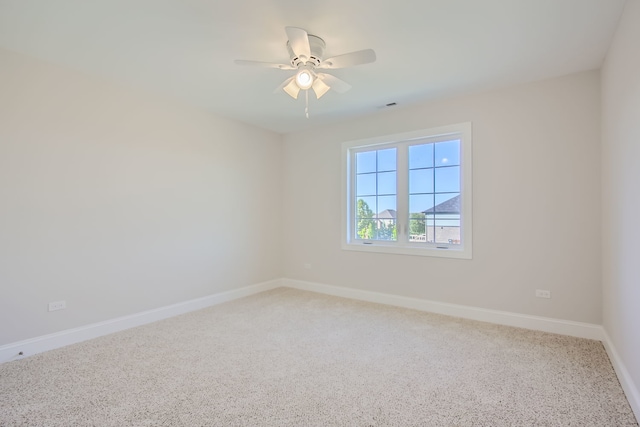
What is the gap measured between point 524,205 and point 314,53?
262cm

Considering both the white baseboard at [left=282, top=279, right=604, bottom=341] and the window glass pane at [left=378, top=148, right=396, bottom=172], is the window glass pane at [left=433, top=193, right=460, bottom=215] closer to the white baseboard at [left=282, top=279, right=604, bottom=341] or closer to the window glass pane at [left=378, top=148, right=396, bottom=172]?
the window glass pane at [left=378, top=148, right=396, bottom=172]

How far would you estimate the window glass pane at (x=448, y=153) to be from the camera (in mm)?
3727

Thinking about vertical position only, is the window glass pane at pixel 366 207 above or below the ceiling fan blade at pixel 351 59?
below

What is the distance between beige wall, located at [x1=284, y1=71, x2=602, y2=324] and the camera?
2.94 meters

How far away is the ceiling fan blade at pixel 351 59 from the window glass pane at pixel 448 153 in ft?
6.51

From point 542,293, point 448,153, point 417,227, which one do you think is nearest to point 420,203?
point 417,227

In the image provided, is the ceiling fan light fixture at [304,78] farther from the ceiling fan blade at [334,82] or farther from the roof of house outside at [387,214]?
the roof of house outside at [387,214]

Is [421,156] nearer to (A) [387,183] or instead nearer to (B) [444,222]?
(A) [387,183]

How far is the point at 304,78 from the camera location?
2482 millimetres

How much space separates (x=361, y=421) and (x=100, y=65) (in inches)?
142

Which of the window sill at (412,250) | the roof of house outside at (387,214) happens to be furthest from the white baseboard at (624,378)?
the roof of house outside at (387,214)

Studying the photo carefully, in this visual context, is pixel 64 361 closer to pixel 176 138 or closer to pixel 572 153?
pixel 176 138

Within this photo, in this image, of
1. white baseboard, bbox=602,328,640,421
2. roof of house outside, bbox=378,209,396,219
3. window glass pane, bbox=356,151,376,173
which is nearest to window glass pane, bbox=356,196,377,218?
roof of house outside, bbox=378,209,396,219

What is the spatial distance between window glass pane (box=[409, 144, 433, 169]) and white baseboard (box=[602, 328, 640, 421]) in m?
2.41
